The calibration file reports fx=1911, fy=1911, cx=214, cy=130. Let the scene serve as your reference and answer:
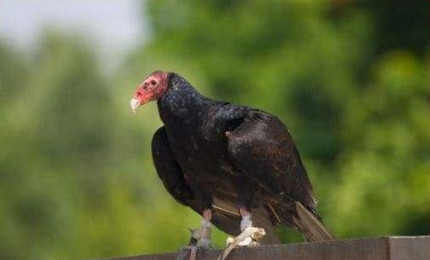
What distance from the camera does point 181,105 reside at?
22.9 feet

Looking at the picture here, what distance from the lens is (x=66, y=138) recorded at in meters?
24.5

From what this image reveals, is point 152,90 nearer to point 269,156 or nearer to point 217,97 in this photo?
point 269,156

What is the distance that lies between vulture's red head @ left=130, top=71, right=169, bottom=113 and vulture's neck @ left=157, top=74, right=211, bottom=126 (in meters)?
0.02

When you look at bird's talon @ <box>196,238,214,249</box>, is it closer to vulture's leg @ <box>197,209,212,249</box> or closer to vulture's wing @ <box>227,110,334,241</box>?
vulture's leg @ <box>197,209,212,249</box>

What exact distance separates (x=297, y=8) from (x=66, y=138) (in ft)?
12.4

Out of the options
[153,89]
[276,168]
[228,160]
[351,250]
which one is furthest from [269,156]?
[351,250]

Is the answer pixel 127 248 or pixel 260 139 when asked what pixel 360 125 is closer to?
pixel 127 248

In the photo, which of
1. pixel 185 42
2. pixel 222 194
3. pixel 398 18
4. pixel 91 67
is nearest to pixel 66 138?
pixel 91 67

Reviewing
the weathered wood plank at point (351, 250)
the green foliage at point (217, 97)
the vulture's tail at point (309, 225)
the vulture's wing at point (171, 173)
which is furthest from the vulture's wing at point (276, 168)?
the green foliage at point (217, 97)

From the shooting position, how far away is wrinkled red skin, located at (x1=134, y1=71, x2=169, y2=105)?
7.05m

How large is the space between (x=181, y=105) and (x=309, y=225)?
65 centimetres

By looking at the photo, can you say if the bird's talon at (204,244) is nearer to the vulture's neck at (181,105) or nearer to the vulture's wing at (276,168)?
the vulture's wing at (276,168)

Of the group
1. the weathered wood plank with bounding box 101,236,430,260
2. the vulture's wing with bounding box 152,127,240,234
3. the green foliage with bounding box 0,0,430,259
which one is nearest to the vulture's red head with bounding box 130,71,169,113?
the vulture's wing with bounding box 152,127,240,234

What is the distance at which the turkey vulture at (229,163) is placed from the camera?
6.85 metres
